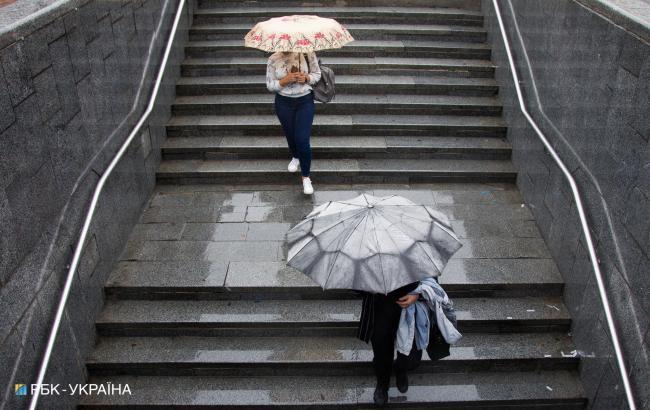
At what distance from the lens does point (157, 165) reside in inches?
291

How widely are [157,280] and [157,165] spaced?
218 cm

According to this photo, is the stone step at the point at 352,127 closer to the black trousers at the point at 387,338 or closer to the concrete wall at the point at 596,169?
the concrete wall at the point at 596,169

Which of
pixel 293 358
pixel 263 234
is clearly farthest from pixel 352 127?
pixel 293 358

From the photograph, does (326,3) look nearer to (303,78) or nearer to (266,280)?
(303,78)

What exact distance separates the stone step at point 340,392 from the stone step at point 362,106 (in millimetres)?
4008

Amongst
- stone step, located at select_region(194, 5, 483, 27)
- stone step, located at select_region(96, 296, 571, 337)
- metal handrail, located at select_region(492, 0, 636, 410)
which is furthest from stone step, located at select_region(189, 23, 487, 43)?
stone step, located at select_region(96, 296, 571, 337)

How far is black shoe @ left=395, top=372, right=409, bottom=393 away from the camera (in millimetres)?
4984

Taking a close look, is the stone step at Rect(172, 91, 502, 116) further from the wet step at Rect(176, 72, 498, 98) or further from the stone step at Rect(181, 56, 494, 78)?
the stone step at Rect(181, 56, 494, 78)

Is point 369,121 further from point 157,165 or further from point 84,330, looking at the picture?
point 84,330

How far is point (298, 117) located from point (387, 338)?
3.03m

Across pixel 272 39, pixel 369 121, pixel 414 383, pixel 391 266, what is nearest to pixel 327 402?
pixel 414 383

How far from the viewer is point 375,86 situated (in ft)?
27.1

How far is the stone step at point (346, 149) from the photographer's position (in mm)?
7555

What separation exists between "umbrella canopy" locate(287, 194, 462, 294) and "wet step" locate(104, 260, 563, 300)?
179 cm
